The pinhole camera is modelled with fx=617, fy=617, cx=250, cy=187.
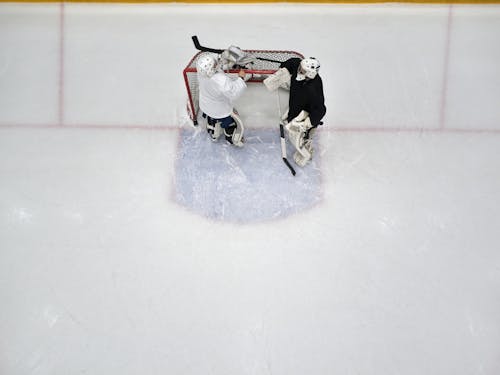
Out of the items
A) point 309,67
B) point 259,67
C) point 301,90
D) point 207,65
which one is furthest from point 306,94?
point 207,65

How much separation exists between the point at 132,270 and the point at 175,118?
107 centimetres

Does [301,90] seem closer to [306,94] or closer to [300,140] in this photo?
[306,94]

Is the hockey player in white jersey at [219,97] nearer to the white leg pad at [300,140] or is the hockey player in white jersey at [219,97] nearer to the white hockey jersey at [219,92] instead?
the white hockey jersey at [219,92]

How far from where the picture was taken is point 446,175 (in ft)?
13.7

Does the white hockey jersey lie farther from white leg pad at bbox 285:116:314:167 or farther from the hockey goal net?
white leg pad at bbox 285:116:314:167

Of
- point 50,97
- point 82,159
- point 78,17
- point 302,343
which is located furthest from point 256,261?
point 78,17

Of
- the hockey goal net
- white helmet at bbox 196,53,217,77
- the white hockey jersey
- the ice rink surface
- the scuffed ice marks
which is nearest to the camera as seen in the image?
white helmet at bbox 196,53,217,77

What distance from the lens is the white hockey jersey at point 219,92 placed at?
349cm

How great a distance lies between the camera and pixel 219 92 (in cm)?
359

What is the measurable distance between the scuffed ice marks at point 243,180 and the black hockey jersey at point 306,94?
0.54 meters

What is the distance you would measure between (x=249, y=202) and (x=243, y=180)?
154 millimetres

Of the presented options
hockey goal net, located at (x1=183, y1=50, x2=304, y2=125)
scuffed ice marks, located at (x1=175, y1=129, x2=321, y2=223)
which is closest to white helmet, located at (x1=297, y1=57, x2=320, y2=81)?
hockey goal net, located at (x1=183, y1=50, x2=304, y2=125)

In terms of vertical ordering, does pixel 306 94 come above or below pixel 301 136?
above

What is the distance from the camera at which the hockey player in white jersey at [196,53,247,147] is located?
135 inches
